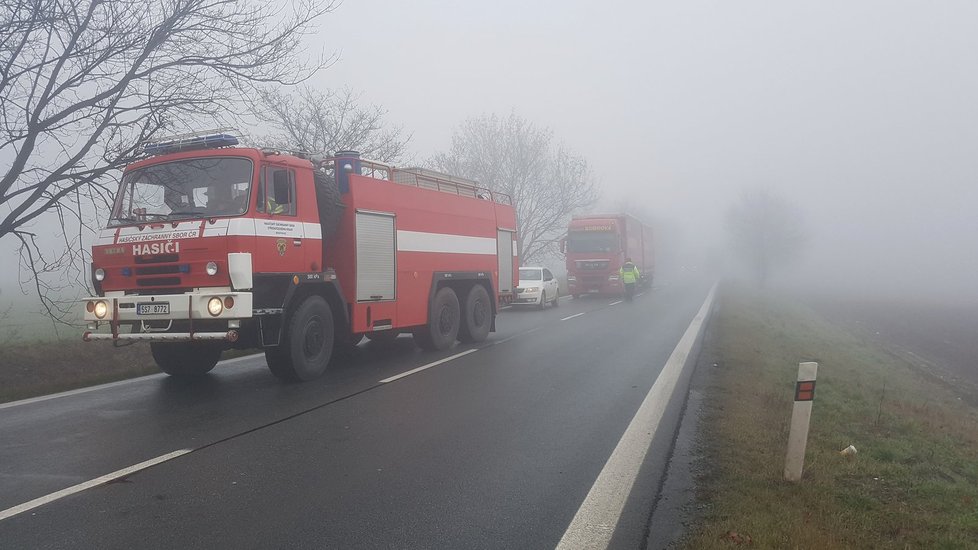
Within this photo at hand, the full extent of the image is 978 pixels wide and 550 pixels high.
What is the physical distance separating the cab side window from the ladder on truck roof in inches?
58.6

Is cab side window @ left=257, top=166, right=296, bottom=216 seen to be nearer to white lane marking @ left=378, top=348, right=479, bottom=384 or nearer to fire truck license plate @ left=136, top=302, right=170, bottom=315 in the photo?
fire truck license plate @ left=136, top=302, right=170, bottom=315

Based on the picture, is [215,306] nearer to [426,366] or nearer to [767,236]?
[426,366]

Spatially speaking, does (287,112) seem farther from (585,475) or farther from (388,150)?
(585,475)

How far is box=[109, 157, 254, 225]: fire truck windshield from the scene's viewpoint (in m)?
8.12

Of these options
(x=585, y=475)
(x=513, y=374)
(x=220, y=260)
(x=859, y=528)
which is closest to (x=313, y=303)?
(x=220, y=260)

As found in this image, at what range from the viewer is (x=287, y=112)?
23.5 metres

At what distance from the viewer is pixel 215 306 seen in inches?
299

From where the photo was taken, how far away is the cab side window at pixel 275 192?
8.26m

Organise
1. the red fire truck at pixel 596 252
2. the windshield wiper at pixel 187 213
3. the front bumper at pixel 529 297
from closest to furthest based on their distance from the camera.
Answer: the windshield wiper at pixel 187 213 → the front bumper at pixel 529 297 → the red fire truck at pixel 596 252

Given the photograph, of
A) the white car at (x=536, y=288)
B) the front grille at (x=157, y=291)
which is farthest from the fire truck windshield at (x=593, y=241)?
the front grille at (x=157, y=291)

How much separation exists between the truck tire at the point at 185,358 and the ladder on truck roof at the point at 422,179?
3.10 metres

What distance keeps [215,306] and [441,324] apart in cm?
524

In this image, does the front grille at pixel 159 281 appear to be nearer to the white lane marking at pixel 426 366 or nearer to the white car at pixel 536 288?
the white lane marking at pixel 426 366

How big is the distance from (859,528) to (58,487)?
5.28 m
